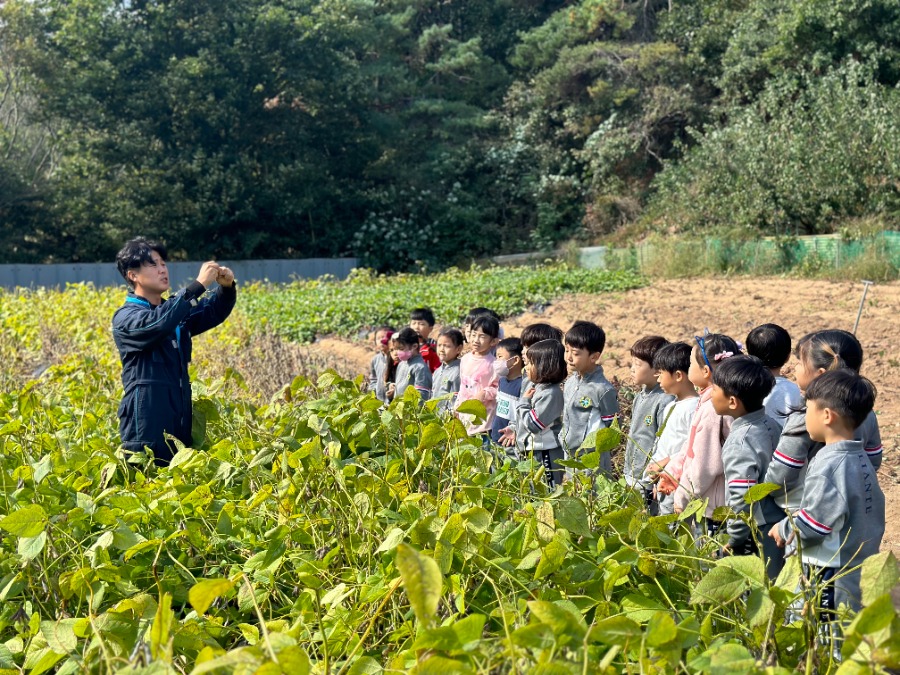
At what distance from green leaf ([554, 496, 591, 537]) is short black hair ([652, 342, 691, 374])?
237cm

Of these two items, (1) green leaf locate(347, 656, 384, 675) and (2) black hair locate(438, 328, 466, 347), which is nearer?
(1) green leaf locate(347, 656, 384, 675)

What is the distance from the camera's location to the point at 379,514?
1.78 meters

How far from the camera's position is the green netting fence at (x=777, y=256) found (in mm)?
14859

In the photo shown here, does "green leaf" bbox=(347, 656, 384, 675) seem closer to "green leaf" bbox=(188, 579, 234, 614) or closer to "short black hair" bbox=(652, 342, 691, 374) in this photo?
"green leaf" bbox=(188, 579, 234, 614)

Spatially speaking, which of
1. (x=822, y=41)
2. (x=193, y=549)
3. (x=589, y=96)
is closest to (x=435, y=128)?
(x=589, y=96)

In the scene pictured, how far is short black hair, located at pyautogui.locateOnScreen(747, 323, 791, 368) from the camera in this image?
3725mm

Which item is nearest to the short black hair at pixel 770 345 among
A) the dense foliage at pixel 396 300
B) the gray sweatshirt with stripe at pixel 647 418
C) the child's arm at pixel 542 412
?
the gray sweatshirt with stripe at pixel 647 418

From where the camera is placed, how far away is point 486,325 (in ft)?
17.0

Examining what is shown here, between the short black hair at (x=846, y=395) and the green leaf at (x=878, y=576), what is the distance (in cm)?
153

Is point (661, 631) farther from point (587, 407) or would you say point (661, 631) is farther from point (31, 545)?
point (587, 407)

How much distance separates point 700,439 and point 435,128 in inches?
1040

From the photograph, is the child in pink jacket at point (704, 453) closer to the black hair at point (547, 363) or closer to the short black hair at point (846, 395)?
the short black hair at point (846, 395)

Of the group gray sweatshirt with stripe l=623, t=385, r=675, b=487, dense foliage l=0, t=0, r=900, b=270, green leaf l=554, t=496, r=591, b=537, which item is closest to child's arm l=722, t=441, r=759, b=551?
gray sweatshirt with stripe l=623, t=385, r=675, b=487

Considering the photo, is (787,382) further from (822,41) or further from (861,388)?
(822,41)
